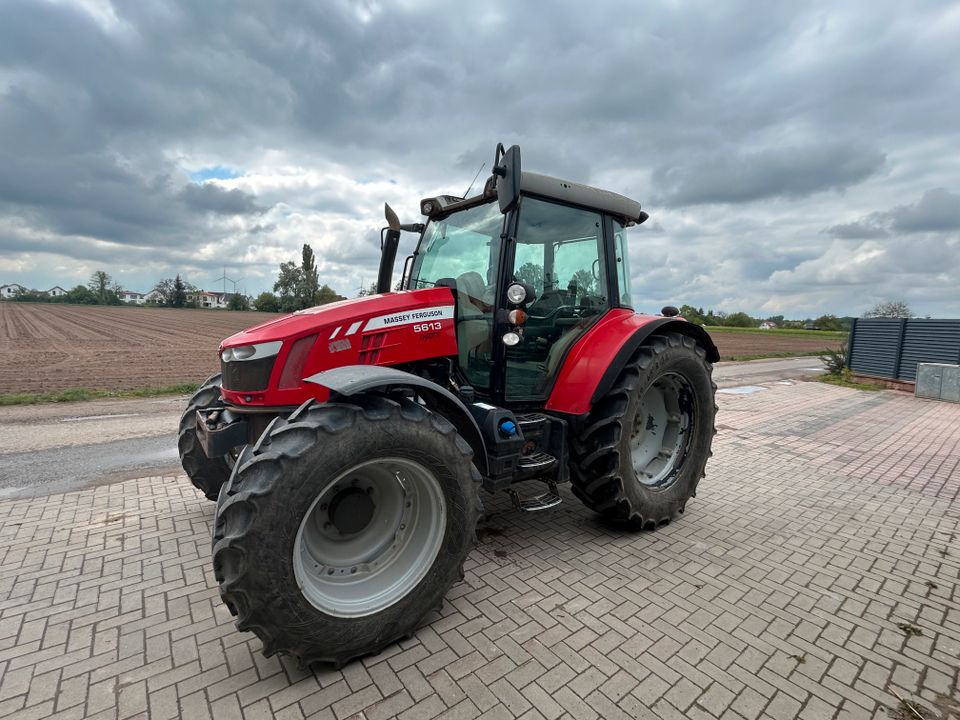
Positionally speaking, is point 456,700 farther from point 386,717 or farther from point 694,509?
point 694,509

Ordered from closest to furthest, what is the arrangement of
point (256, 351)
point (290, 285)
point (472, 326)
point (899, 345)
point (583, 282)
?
point (256, 351)
point (472, 326)
point (583, 282)
point (899, 345)
point (290, 285)

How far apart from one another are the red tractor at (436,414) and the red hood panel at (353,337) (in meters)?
0.01

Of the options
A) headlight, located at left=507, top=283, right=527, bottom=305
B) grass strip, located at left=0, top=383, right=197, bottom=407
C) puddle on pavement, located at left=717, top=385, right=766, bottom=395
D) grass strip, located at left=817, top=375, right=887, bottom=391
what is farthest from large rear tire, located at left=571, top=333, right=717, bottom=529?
grass strip, located at left=817, top=375, right=887, bottom=391

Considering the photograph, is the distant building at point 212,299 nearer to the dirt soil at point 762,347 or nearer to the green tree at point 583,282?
the dirt soil at point 762,347

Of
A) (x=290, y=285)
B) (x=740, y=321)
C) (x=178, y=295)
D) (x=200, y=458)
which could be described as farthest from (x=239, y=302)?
(x=200, y=458)

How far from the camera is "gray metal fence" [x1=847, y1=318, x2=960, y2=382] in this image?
37.5ft

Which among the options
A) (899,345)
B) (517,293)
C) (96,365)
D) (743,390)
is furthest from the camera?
(96,365)

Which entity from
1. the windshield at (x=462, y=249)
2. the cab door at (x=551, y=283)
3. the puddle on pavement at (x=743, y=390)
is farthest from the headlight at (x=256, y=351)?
the puddle on pavement at (x=743, y=390)

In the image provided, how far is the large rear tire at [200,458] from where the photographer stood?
339 centimetres

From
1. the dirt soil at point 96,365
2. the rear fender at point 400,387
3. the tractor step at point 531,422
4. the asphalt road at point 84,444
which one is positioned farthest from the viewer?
the dirt soil at point 96,365

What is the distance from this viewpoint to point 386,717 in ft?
6.07

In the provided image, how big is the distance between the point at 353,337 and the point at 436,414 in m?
0.70

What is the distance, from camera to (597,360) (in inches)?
130

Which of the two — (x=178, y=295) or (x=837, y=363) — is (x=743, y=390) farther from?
(x=178, y=295)
